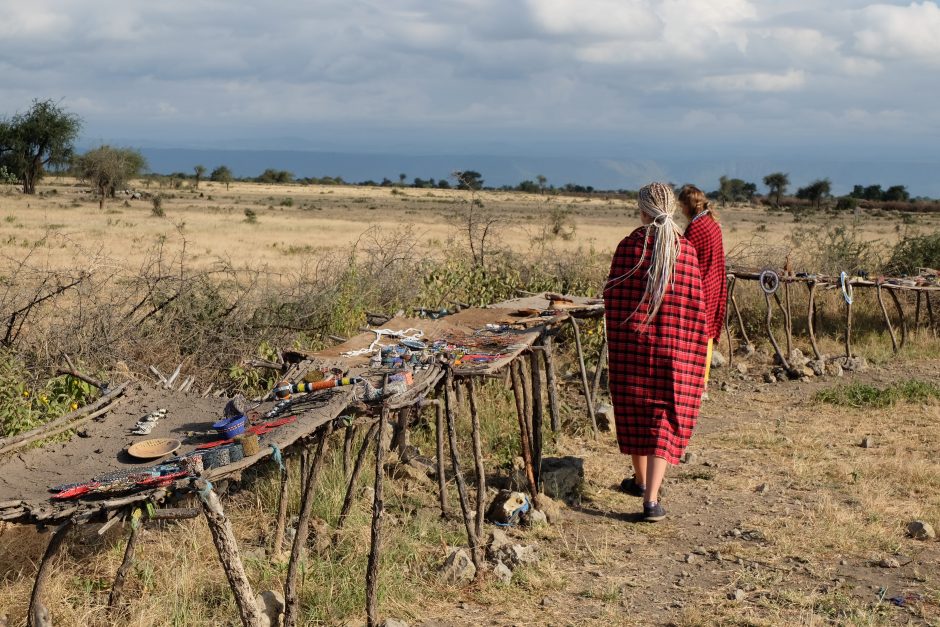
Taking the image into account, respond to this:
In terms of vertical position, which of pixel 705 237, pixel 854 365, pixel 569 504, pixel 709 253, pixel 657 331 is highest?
pixel 705 237

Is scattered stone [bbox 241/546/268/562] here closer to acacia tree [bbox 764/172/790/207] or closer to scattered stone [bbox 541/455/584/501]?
scattered stone [bbox 541/455/584/501]

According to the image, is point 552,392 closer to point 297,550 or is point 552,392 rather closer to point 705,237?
point 705,237

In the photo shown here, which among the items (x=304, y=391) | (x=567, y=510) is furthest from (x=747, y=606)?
(x=304, y=391)

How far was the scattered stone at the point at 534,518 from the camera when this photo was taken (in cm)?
480

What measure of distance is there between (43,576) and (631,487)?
3.39 metres

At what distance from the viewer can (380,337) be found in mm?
5105

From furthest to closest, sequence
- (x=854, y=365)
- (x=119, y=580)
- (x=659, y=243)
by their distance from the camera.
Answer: (x=854, y=365)
(x=659, y=243)
(x=119, y=580)

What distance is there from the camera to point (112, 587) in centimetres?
369

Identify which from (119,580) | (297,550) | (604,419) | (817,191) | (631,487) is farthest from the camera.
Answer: (817,191)

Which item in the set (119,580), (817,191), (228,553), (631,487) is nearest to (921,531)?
(631,487)

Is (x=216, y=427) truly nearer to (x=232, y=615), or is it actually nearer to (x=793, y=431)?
(x=232, y=615)

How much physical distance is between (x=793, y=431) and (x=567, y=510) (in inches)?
95.6

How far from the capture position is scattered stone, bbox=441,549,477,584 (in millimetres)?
4070

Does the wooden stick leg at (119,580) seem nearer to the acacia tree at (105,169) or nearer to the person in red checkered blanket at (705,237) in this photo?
the person in red checkered blanket at (705,237)
